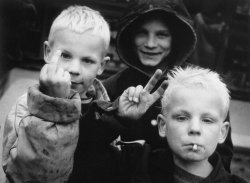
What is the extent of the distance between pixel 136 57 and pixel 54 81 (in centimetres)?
120

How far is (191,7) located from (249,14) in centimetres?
64

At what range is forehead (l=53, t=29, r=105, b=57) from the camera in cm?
209

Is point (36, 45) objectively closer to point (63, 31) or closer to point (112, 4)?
point (112, 4)

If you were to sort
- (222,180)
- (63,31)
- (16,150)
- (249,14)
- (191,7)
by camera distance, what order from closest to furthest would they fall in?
1. (16,150)
2. (222,180)
3. (63,31)
4. (191,7)
5. (249,14)

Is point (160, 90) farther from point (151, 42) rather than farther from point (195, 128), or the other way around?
point (151, 42)

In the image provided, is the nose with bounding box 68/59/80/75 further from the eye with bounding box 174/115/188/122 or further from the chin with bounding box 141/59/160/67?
the chin with bounding box 141/59/160/67

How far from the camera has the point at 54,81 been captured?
Answer: 68.6 inches

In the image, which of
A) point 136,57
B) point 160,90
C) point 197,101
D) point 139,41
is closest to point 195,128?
point 197,101

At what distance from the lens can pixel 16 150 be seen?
5.79 feet

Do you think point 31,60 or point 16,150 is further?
point 31,60

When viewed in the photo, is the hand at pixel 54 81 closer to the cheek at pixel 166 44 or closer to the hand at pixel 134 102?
the hand at pixel 134 102

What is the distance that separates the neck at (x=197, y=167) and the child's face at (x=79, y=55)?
61 cm

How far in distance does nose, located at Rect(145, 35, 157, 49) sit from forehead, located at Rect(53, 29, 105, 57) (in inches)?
20.0

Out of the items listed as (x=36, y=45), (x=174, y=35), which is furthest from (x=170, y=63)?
(x=36, y=45)
